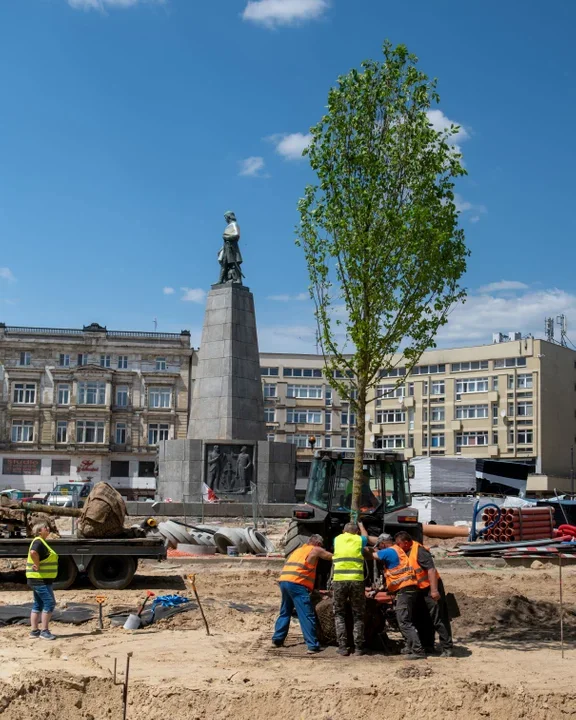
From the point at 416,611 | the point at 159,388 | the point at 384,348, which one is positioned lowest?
the point at 416,611

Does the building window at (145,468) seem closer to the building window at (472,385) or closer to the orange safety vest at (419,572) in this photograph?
the building window at (472,385)

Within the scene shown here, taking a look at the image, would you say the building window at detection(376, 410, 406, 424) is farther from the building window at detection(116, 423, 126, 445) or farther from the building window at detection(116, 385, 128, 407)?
the building window at detection(116, 423, 126, 445)

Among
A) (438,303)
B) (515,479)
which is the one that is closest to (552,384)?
(515,479)

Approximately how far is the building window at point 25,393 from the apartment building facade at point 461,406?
55.3ft

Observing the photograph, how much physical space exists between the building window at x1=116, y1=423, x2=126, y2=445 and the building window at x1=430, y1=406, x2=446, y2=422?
21.7 meters

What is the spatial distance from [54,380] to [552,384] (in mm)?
34180

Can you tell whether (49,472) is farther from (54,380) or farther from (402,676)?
(402,676)

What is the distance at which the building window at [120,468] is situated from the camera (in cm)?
6569

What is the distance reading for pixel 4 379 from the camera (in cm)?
6556

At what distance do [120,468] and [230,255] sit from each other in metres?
35.3

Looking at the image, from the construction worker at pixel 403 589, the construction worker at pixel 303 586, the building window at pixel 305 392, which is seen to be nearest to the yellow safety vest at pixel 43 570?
the construction worker at pixel 303 586

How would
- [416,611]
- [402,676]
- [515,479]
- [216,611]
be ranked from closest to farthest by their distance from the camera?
1. [402,676]
2. [416,611]
3. [216,611]
4. [515,479]

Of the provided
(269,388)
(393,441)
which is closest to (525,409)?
(393,441)

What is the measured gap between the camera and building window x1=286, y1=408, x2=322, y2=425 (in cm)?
7088
